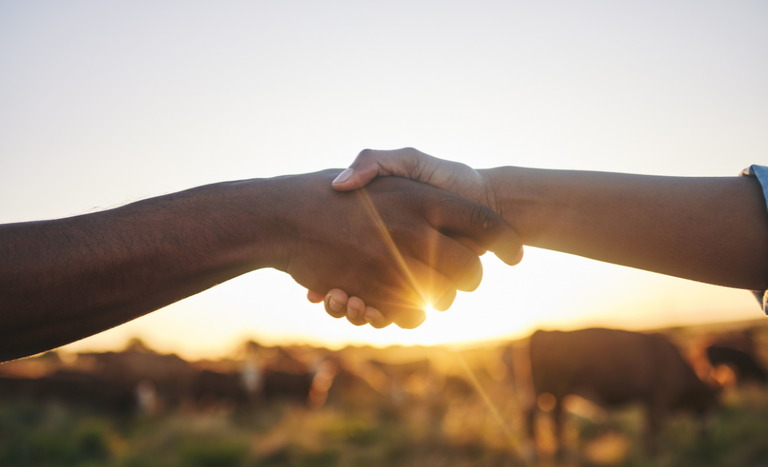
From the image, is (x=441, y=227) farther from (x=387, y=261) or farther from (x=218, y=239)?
(x=218, y=239)

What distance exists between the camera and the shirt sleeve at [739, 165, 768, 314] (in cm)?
211

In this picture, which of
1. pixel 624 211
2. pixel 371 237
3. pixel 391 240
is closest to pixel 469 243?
pixel 391 240

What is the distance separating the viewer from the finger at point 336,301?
9.56 ft

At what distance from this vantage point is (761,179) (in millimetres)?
2145

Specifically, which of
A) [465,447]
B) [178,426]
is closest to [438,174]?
[465,447]

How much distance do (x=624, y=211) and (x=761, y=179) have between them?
612 millimetres

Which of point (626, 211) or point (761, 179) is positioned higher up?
point (761, 179)

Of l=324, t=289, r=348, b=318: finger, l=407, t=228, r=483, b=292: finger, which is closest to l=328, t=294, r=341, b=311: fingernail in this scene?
l=324, t=289, r=348, b=318: finger

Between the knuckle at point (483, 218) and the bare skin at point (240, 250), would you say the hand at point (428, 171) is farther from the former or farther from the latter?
the knuckle at point (483, 218)

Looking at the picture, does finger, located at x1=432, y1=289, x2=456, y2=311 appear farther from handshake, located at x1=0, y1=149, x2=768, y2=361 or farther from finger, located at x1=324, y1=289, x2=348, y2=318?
finger, located at x1=324, y1=289, x2=348, y2=318

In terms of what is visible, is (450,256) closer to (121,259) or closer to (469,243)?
(469,243)

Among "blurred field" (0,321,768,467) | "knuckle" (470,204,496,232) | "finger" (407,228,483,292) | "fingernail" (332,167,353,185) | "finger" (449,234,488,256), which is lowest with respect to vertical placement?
"blurred field" (0,321,768,467)

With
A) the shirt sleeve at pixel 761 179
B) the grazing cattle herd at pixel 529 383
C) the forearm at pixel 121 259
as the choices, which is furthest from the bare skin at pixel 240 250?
the grazing cattle herd at pixel 529 383

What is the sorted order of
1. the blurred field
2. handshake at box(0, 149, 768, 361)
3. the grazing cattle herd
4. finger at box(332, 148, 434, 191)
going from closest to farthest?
1. handshake at box(0, 149, 768, 361)
2. finger at box(332, 148, 434, 191)
3. the blurred field
4. the grazing cattle herd
